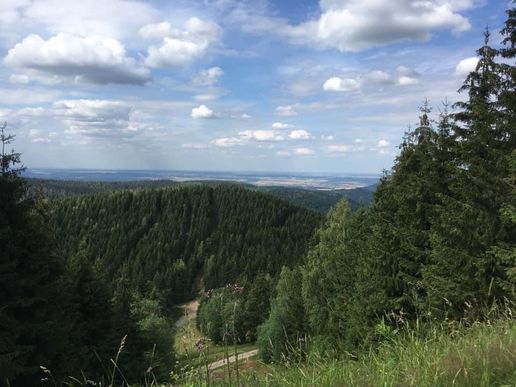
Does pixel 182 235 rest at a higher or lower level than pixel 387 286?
lower

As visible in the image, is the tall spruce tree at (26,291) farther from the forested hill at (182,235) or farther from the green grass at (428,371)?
A: the forested hill at (182,235)

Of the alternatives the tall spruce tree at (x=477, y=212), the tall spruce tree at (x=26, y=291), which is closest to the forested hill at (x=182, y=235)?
the tall spruce tree at (x=26, y=291)

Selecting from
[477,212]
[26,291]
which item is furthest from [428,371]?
[26,291]

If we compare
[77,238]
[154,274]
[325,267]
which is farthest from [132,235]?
[325,267]

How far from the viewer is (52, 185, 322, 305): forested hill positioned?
142750 millimetres

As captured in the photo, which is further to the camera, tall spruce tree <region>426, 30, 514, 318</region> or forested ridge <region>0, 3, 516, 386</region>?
tall spruce tree <region>426, 30, 514, 318</region>

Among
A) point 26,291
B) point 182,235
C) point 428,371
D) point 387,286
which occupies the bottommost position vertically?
point 182,235

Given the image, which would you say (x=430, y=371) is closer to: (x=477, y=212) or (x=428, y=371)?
(x=428, y=371)

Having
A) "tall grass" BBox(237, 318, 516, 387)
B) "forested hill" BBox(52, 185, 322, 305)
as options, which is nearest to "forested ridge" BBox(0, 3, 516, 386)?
"tall grass" BBox(237, 318, 516, 387)

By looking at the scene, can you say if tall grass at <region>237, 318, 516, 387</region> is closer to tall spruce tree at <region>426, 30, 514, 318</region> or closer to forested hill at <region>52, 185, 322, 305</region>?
tall spruce tree at <region>426, 30, 514, 318</region>

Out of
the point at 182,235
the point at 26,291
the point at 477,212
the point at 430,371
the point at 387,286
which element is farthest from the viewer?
the point at 182,235

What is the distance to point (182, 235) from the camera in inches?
6890

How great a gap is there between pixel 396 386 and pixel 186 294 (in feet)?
443

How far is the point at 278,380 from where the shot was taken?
421 centimetres
